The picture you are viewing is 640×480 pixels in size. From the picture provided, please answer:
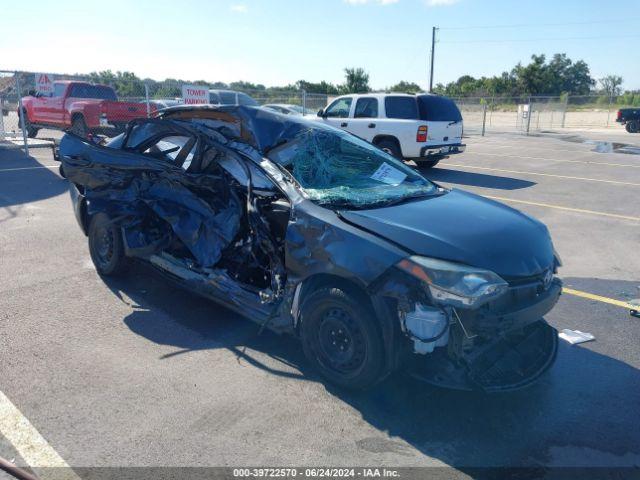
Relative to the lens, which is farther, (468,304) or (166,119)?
(166,119)

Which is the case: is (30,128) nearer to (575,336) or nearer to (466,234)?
(466,234)

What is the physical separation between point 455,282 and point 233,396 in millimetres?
1629

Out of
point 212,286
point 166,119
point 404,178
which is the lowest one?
point 212,286

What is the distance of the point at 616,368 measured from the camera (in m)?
4.07

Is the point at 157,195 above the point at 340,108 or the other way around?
the other way around

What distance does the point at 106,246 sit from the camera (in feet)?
18.3

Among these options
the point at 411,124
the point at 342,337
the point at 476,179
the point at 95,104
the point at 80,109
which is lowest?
the point at 476,179

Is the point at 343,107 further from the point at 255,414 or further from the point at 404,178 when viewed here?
the point at 255,414

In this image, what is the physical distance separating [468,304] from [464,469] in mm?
890

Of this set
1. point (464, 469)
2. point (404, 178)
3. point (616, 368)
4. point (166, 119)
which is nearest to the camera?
point (464, 469)

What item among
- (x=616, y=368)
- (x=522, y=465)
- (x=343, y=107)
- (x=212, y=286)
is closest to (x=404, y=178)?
(x=212, y=286)

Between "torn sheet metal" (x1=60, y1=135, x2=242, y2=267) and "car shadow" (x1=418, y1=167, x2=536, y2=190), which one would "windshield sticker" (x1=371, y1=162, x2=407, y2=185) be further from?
"car shadow" (x1=418, y1=167, x2=536, y2=190)

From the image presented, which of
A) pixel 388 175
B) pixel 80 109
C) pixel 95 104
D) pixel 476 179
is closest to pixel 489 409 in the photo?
pixel 388 175

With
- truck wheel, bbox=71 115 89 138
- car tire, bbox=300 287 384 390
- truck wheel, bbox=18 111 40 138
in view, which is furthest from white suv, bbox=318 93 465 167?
truck wheel, bbox=18 111 40 138
